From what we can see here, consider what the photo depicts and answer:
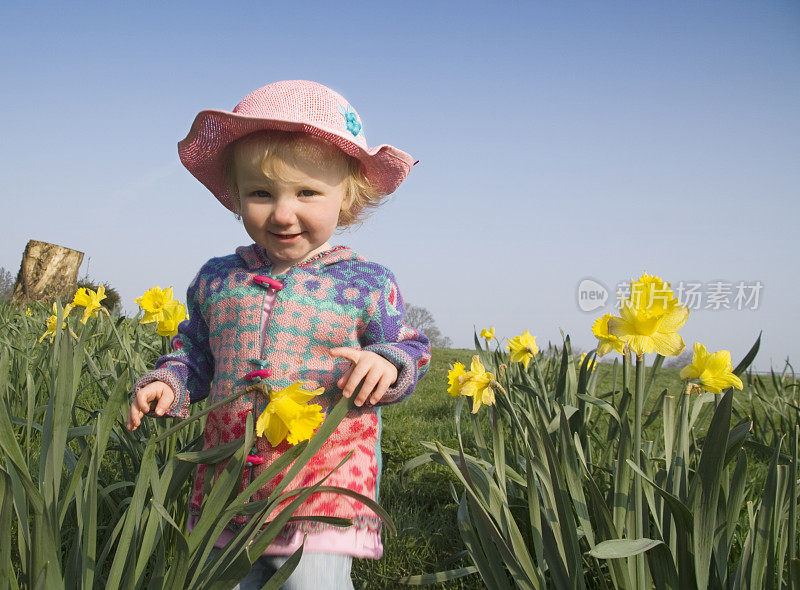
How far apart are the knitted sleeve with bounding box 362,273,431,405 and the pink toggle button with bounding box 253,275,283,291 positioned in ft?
0.87

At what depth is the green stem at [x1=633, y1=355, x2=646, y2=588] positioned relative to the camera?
1284 mm

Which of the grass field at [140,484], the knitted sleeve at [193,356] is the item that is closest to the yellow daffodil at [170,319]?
the grass field at [140,484]

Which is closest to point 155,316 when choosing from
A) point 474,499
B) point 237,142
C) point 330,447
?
point 237,142

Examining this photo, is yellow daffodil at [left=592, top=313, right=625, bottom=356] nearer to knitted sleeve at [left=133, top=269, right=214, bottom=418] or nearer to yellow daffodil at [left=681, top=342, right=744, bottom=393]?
yellow daffodil at [left=681, top=342, right=744, bottom=393]

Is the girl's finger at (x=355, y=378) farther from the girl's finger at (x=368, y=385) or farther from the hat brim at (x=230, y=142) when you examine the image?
the hat brim at (x=230, y=142)

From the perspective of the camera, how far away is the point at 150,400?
148 centimetres

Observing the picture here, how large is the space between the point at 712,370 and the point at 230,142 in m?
1.58

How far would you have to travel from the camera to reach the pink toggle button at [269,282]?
1.55 meters

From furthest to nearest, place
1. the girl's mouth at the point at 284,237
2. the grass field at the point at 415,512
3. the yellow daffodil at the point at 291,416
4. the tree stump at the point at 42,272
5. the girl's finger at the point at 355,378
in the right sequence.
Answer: the tree stump at the point at 42,272, the grass field at the point at 415,512, the girl's mouth at the point at 284,237, the girl's finger at the point at 355,378, the yellow daffodil at the point at 291,416

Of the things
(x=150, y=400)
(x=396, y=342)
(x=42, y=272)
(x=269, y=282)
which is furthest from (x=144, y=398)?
(x=42, y=272)

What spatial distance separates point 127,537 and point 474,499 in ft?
2.47

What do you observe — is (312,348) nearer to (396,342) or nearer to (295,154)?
(396,342)

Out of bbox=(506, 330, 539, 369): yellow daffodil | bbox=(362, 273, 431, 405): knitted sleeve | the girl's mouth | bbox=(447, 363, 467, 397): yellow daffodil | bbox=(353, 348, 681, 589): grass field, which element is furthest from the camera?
bbox=(506, 330, 539, 369): yellow daffodil

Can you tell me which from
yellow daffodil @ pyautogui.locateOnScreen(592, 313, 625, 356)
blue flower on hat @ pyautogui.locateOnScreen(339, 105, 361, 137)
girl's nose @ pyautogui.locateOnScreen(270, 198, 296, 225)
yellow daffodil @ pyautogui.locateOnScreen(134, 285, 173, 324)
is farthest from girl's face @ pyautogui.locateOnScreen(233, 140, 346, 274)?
→ yellow daffodil @ pyautogui.locateOnScreen(134, 285, 173, 324)
